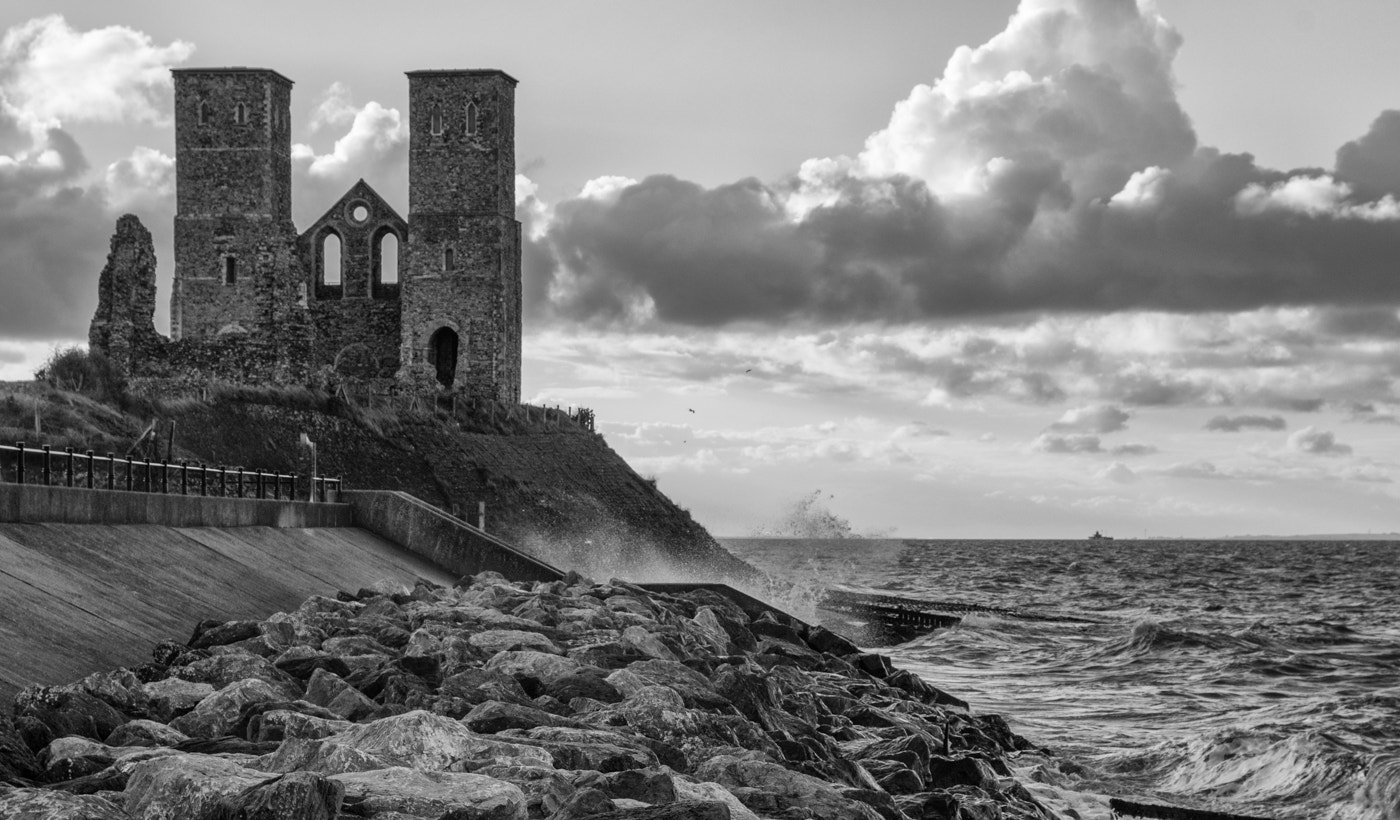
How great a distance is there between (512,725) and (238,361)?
39660 mm

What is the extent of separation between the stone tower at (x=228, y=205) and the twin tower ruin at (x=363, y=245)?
0.04 m

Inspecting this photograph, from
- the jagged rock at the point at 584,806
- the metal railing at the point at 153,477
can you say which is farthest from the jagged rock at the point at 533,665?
the metal railing at the point at 153,477

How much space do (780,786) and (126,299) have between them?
→ 41231mm

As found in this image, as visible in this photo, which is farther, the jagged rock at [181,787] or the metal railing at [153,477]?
the metal railing at [153,477]

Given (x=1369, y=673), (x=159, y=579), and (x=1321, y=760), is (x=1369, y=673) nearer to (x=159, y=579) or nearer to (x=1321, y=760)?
(x=1321, y=760)

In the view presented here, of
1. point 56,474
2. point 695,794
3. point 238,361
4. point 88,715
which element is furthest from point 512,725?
point 238,361

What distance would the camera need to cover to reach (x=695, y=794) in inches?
269

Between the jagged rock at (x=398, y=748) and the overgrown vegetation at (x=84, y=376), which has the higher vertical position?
the overgrown vegetation at (x=84, y=376)

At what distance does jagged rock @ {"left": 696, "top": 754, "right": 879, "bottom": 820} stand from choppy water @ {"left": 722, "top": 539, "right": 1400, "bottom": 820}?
15.3 ft

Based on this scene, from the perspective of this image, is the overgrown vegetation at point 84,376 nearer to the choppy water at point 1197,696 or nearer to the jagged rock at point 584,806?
the choppy water at point 1197,696

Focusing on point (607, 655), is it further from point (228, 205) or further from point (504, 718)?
point (228, 205)

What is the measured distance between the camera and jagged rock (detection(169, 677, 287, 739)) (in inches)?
312

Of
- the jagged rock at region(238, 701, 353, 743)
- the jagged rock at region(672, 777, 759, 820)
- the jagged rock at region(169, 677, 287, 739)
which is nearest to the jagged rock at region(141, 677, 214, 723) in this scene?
the jagged rock at region(169, 677, 287, 739)

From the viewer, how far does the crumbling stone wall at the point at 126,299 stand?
44062mm
